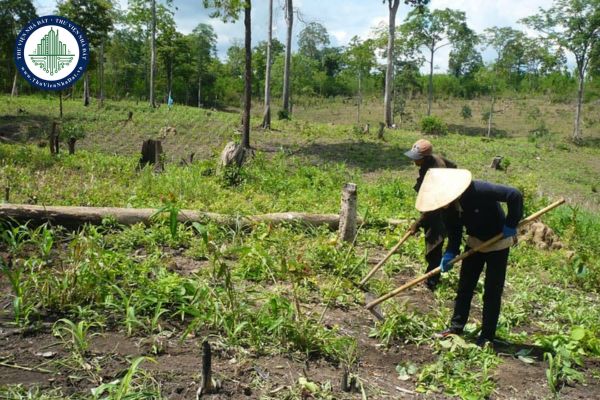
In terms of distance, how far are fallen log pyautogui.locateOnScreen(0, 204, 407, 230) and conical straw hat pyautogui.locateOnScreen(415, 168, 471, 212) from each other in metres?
1.83

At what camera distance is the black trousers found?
12.7 feet

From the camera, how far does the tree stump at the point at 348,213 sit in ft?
20.2

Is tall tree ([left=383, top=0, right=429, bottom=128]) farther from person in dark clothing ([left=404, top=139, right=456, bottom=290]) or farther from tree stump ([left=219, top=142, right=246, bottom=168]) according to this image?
person in dark clothing ([left=404, top=139, right=456, bottom=290])

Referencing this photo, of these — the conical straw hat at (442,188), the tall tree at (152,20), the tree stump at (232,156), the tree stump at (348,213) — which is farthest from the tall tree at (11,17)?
the conical straw hat at (442,188)

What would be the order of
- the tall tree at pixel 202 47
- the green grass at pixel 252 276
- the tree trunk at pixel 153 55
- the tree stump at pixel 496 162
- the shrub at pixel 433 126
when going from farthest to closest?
the tall tree at pixel 202 47
the tree trunk at pixel 153 55
the shrub at pixel 433 126
the tree stump at pixel 496 162
the green grass at pixel 252 276

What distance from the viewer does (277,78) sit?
1518 inches

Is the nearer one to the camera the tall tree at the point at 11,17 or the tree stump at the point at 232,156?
the tree stump at the point at 232,156

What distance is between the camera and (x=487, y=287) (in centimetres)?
393

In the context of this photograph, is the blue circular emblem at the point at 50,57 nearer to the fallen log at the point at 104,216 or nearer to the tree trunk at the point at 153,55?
the fallen log at the point at 104,216

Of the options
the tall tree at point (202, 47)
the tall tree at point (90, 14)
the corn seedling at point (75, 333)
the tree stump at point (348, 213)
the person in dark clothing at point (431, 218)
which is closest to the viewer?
the corn seedling at point (75, 333)

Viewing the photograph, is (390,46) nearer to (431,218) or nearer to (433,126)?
(433,126)

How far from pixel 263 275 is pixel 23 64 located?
8.80m

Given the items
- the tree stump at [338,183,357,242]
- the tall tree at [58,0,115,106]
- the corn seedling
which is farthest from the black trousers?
the tall tree at [58,0,115,106]

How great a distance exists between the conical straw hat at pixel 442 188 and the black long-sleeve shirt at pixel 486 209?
149mm
